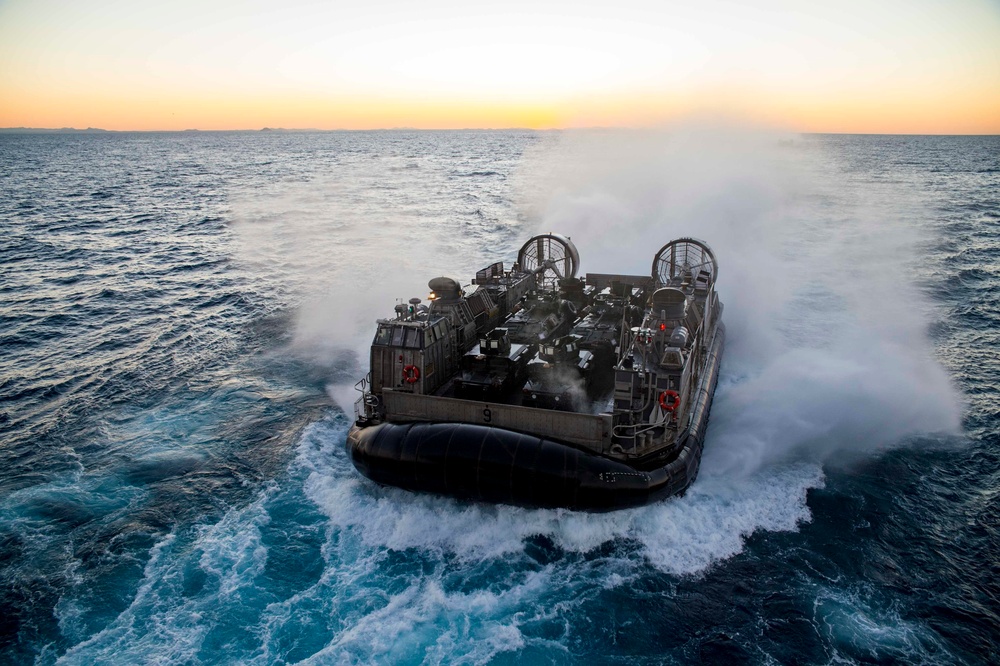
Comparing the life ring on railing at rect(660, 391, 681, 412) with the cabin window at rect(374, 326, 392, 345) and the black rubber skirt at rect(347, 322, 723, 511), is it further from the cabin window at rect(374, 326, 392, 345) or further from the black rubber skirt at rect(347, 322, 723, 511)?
the cabin window at rect(374, 326, 392, 345)

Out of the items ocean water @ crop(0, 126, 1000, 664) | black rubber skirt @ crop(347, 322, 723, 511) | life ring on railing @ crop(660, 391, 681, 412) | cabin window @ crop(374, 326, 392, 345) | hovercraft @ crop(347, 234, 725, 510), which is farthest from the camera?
cabin window @ crop(374, 326, 392, 345)

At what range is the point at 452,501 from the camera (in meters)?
15.8

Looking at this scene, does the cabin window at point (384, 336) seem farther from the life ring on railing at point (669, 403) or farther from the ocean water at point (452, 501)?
the life ring on railing at point (669, 403)

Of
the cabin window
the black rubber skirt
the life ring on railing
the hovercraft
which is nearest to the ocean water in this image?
the black rubber skirt

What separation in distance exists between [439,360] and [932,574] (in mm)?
13322

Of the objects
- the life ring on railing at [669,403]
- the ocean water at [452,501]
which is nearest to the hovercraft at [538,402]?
the life ring on railing at [669,403]

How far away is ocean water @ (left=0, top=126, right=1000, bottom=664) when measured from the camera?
1228 cm

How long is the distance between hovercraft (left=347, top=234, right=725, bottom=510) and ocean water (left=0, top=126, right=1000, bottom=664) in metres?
1.29

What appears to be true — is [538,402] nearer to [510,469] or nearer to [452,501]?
[510,469]

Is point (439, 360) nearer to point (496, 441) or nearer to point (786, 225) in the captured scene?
point (496, 441)

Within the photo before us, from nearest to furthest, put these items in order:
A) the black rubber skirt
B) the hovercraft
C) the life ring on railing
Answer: the black rubber skirt
the hovercraft
the life ring on railing

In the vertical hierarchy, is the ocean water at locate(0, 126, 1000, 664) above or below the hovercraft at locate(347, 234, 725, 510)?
below

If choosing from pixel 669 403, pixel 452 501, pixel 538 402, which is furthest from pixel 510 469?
pixel 669 403

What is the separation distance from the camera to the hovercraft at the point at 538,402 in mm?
14398
